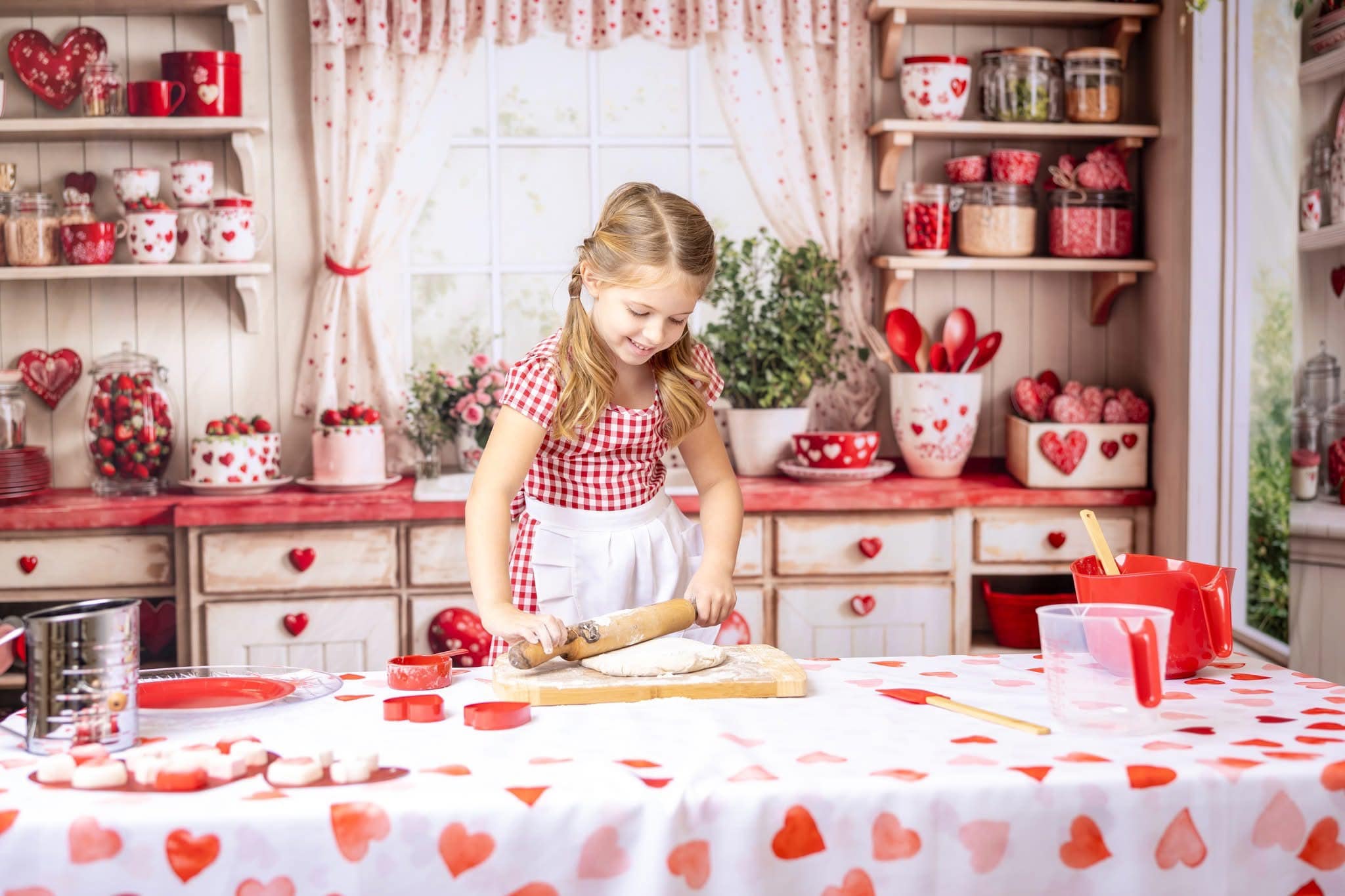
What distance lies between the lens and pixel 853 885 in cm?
105

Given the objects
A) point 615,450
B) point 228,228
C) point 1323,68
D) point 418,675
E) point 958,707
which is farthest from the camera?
point 228,228

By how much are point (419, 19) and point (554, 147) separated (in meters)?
0.44

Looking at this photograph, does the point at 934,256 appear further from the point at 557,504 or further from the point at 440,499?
the point at 557,504

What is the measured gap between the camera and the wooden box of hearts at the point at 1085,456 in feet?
9.43

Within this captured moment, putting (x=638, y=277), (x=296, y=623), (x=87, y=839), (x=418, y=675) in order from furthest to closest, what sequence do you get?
Result: (x=296, y=623)
(x=638, y=277)
(x=418, y=675)
(x=87, y=839)

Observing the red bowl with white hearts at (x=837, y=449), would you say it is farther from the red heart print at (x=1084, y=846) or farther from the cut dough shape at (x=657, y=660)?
the red heart print at (x=1084, y=846)

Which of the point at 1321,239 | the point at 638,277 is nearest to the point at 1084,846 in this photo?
the point at 638,277

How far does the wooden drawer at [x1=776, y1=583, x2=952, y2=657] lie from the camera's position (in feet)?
9.12

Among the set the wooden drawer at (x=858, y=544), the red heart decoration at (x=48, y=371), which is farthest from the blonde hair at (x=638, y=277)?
the red heart decoration at (x=48, y=371)

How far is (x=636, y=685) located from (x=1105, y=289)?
2.23 m

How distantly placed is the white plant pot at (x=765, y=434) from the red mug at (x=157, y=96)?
4.85 ft

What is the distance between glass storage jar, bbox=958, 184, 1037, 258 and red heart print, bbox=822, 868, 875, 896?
222 centimetres

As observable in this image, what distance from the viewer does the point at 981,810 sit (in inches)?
41.6

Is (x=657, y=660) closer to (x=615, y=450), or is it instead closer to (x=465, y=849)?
(x=465, y=849)
